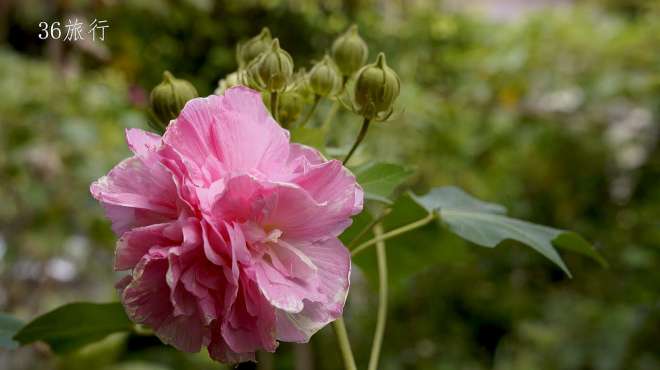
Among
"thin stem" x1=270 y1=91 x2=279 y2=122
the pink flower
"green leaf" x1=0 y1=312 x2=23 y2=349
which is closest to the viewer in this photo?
the pink flower

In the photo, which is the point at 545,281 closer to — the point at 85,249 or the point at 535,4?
the point at 85,249

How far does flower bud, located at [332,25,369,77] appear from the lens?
1.88 feet

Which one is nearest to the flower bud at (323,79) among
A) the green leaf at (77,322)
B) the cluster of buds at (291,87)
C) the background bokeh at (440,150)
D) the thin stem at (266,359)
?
the cluster of buds at (291,87)

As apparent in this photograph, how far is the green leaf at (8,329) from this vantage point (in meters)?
0.59

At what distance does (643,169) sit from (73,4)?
174cm

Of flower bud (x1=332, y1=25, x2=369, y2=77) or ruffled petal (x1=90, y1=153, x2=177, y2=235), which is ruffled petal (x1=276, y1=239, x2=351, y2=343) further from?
flower bud (x1=332, y1=25, x2=369, y2=77)

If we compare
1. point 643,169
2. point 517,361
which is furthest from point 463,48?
point 517,361

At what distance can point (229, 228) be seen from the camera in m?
0.39

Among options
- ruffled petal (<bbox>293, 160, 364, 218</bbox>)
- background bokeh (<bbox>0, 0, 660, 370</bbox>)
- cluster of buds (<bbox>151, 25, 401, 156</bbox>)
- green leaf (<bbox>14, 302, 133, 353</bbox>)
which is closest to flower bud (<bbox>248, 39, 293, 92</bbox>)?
cluster of buds (<bbox>151, 25, 401, 156</bbox>)

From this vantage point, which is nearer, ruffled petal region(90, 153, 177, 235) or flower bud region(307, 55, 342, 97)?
ruffled petal region(90, 153, 177, 235)

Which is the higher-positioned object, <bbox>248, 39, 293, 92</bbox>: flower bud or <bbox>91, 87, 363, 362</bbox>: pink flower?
<bbox>248, 39, 293, 92</bbox>: flower bud

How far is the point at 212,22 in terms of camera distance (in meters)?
2.37

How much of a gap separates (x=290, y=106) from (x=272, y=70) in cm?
4

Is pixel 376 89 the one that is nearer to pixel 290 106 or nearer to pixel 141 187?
pixel 290 106
